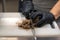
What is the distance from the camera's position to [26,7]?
871mm

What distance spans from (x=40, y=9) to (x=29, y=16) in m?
0.12

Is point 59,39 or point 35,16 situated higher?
point 35,16

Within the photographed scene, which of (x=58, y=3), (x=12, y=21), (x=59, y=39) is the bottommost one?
(x=59, y=39)

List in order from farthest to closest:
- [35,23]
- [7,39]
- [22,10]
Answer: [22,10] < [35,23] < [7,39]

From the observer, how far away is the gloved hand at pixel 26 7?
2.75ft

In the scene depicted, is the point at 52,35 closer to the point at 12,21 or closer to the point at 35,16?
the point at 35,16

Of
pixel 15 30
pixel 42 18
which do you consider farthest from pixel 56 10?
pixel 15 30

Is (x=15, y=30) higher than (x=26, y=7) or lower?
lower

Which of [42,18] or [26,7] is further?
[26,7]

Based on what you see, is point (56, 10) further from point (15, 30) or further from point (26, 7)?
point (15, 30)

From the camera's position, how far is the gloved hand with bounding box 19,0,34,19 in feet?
2.75

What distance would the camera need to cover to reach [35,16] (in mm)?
776

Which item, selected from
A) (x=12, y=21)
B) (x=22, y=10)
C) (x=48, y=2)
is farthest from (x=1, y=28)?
(x=48, y=2)

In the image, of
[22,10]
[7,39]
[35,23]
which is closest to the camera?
[7,39]
